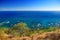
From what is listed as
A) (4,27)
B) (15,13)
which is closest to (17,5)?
(15,13)

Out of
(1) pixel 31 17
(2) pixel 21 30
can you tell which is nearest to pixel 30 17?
(1) pixel 31 17

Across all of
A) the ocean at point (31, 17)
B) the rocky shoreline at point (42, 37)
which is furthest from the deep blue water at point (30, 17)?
the rocky shoreline at point (42, 37)

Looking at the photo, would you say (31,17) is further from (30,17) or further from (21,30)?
(21,30)

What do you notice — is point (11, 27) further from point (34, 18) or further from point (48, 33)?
point (48, 33)

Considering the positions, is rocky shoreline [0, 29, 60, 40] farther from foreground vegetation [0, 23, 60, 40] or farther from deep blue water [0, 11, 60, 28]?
deep blue water [0, 11, 60, 28]

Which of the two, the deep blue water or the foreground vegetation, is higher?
the deep blue water

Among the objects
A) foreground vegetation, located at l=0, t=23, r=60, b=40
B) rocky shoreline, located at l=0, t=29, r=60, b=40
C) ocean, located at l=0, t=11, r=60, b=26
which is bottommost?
rocky shoreline, located at l=0, t=29, r=60, b=40

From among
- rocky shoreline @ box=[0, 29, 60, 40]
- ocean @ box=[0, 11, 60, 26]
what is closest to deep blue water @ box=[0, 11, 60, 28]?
ocean @ box=[0, 11, 60, 26]
